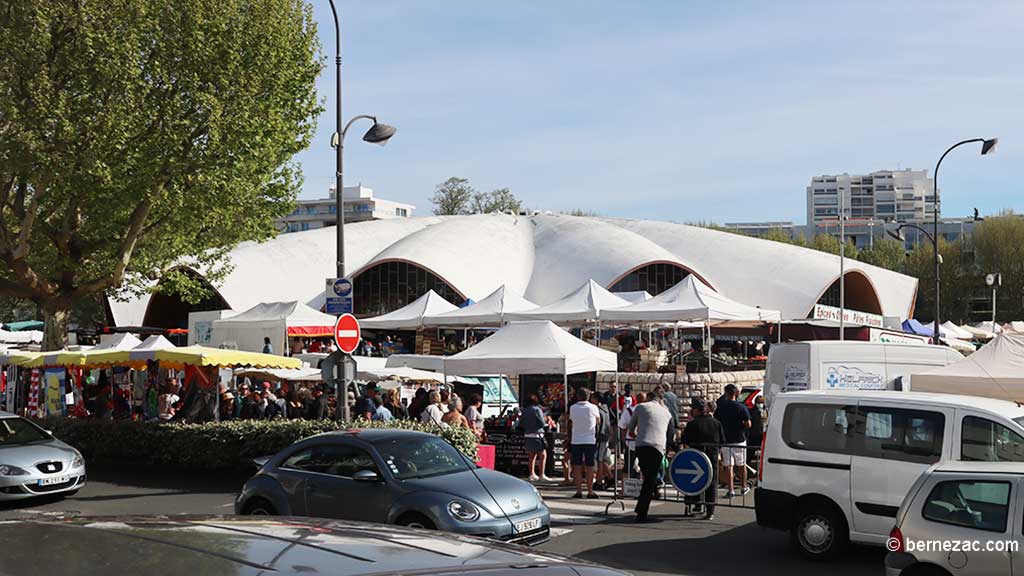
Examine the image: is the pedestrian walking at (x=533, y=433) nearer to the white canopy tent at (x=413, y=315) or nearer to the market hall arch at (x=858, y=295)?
the white canopy tent at (x=413, y=315)

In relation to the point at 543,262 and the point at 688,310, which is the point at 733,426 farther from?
the point at 543,262

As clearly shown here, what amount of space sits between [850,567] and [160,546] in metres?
9.34

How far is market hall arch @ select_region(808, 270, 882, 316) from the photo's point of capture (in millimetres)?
64450

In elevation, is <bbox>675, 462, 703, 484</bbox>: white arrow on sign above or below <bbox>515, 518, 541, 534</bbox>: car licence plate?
above

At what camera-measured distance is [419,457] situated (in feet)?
37.8

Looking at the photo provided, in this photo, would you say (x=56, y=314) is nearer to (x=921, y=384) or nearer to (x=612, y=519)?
(x=612, y=519)

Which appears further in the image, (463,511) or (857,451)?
(857,451)

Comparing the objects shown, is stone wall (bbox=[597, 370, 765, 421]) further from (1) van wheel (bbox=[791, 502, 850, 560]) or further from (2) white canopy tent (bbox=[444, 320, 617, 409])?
(1) van wheel (bbox=[791, 502, 850, 560])

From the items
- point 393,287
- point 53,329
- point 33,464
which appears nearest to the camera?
point 33,464

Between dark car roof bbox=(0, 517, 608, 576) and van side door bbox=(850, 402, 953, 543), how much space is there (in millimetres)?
8377

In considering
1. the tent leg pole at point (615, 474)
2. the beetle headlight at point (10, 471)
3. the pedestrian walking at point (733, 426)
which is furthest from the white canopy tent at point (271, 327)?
the pedestrian walking at point (733, 426)

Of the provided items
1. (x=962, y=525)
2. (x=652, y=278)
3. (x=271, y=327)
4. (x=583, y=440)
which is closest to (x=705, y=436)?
(x=583, y=440)

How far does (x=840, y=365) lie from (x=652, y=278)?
140 feet

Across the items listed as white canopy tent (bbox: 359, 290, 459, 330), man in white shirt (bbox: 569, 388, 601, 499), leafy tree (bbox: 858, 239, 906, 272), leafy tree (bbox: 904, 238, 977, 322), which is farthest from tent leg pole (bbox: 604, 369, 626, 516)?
leafy tree (bbox: 858, 239, 906, 272)
